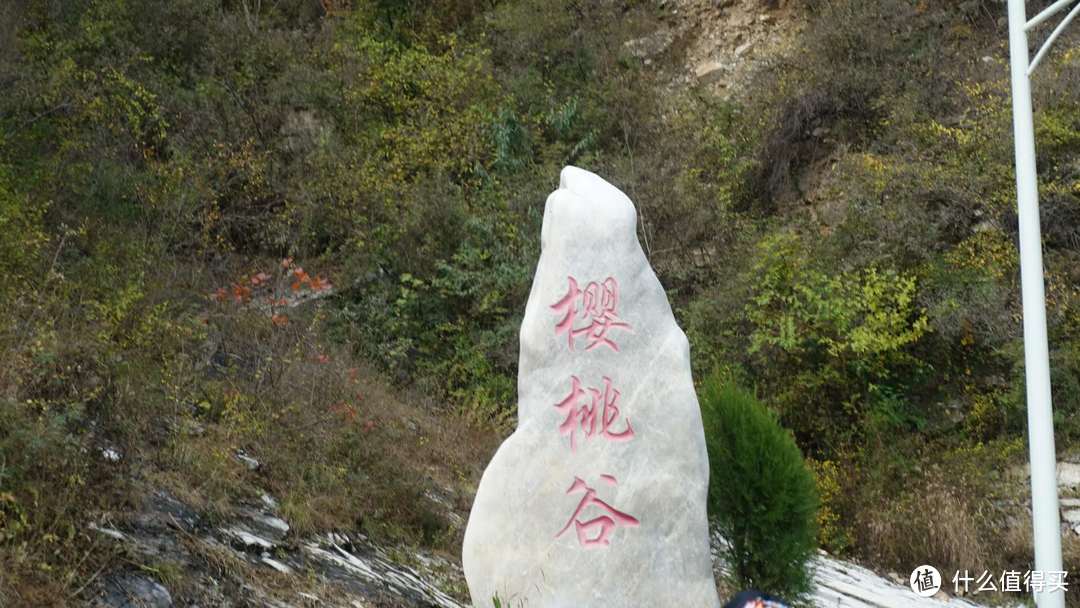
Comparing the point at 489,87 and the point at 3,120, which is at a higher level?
the point at 489,87

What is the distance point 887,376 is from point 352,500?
16.8ft

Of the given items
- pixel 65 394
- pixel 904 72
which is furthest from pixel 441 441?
pixel 904 72

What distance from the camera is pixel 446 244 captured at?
1207 centimetres

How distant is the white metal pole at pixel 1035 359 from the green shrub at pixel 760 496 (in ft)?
4.22

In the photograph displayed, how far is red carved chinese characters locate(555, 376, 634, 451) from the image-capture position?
5820mm

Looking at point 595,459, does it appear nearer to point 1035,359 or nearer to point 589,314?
point 589,314

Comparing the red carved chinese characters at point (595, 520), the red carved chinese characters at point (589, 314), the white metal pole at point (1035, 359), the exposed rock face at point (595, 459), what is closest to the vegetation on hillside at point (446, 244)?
the exposed rock face at point (595, 459)

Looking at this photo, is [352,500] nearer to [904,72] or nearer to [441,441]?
[441,441]

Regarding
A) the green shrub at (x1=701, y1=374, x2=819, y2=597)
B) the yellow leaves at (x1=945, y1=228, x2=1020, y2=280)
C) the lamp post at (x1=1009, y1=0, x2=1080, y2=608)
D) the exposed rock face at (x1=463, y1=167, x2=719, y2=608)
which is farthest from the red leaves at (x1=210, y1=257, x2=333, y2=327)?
the lamp post at (x1=1009, y1=0, x2=1080, y2=608)

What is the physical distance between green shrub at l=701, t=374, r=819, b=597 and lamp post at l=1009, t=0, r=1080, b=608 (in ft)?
4.18

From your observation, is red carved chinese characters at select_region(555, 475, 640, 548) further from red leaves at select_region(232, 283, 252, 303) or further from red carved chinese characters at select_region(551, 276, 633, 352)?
red leaves at select_region(232, 283, 252, 303)

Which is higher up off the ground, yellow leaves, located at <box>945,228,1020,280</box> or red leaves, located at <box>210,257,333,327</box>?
yellow leaves, located at <box>945,228,1020,280</box>

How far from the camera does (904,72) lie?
12.4 metres

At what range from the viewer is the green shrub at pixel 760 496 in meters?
6.50
